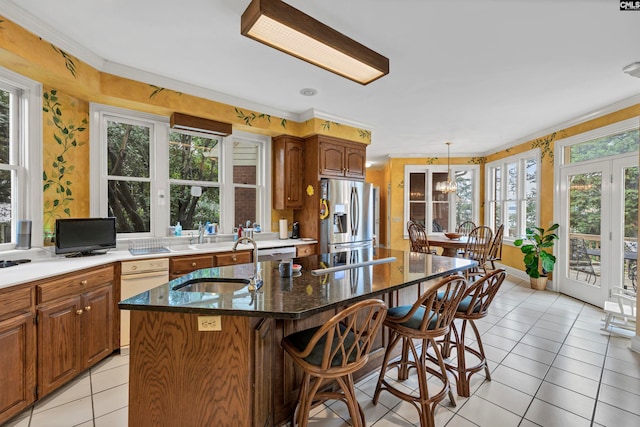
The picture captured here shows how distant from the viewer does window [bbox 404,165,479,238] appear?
6812mm

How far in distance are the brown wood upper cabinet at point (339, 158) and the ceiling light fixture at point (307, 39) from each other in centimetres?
173

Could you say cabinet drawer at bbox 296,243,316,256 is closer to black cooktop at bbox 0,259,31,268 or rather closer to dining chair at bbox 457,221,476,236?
black cooktop at bbox 0,259,31,268

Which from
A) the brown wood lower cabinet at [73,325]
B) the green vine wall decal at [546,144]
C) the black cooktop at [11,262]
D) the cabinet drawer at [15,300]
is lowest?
the brown wood lower cabinet at [73,325]

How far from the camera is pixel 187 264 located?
2.95m

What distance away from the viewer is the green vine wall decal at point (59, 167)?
2650 mm

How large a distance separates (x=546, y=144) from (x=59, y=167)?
665 centimetres

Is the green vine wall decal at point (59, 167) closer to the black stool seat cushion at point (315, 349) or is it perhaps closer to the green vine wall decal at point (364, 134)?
the black stool seat cushion at point (315, 349)

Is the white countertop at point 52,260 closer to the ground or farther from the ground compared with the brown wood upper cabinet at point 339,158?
closer to the ground

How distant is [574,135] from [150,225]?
19.6 ft

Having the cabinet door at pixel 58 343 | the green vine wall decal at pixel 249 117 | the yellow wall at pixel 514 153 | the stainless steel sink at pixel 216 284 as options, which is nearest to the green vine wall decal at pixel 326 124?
the green vine wall decal at pixel 249 117

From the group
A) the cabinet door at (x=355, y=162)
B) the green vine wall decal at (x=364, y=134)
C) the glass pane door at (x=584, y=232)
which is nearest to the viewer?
the glass pane door at (x=584, y=232)

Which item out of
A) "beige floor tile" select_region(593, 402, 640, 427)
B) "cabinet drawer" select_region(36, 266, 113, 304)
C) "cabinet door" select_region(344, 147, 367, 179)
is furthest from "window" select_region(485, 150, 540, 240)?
"cabinet drawer" select_region(36, 266, 113, 304)

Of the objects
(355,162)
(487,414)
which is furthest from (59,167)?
(487,414)

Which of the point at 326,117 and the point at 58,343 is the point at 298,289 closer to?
the point at 58,343
